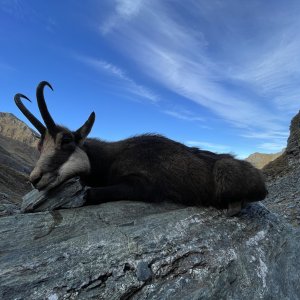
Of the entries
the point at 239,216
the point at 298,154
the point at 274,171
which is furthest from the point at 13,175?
the point at 239,216

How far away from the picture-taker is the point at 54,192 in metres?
7.84

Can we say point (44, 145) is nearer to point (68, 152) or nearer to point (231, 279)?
point (68, 152)

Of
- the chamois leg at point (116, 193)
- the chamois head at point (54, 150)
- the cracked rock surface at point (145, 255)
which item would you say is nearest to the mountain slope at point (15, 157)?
the chamois head at point (54, 150)

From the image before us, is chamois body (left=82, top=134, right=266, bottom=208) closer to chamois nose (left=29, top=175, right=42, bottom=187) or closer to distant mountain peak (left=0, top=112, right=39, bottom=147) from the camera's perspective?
chamois nose (left=29, top=175, right=42, bottom=187)

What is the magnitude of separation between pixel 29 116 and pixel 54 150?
3.09ft

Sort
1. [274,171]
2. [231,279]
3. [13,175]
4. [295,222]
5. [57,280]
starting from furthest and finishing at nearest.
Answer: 1. [274,171]
2. [13,175]
3. [295,222]
4. [231,279]
5. [57,280]

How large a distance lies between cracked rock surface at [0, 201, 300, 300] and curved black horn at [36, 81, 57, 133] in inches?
67.2

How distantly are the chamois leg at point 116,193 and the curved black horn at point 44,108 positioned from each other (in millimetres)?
1478

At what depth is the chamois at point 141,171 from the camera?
25.0ft

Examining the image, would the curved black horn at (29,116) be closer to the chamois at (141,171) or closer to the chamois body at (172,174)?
the chamois at (141,171)

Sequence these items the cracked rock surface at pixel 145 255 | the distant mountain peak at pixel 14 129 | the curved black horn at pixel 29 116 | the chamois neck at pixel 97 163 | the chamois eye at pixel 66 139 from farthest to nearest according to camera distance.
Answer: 1. the distant mountain peak at pixel 14 129
2. the chamois neck at pixel 97 163
3. the curved black horn at pixel 29 116
4. the chamois eye at pixel 66 139
5. the cracked rock surface at pixel 145 255

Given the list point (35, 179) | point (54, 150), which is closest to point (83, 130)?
point (54, 150)

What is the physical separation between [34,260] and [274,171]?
124ft

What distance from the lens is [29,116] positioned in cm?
803
